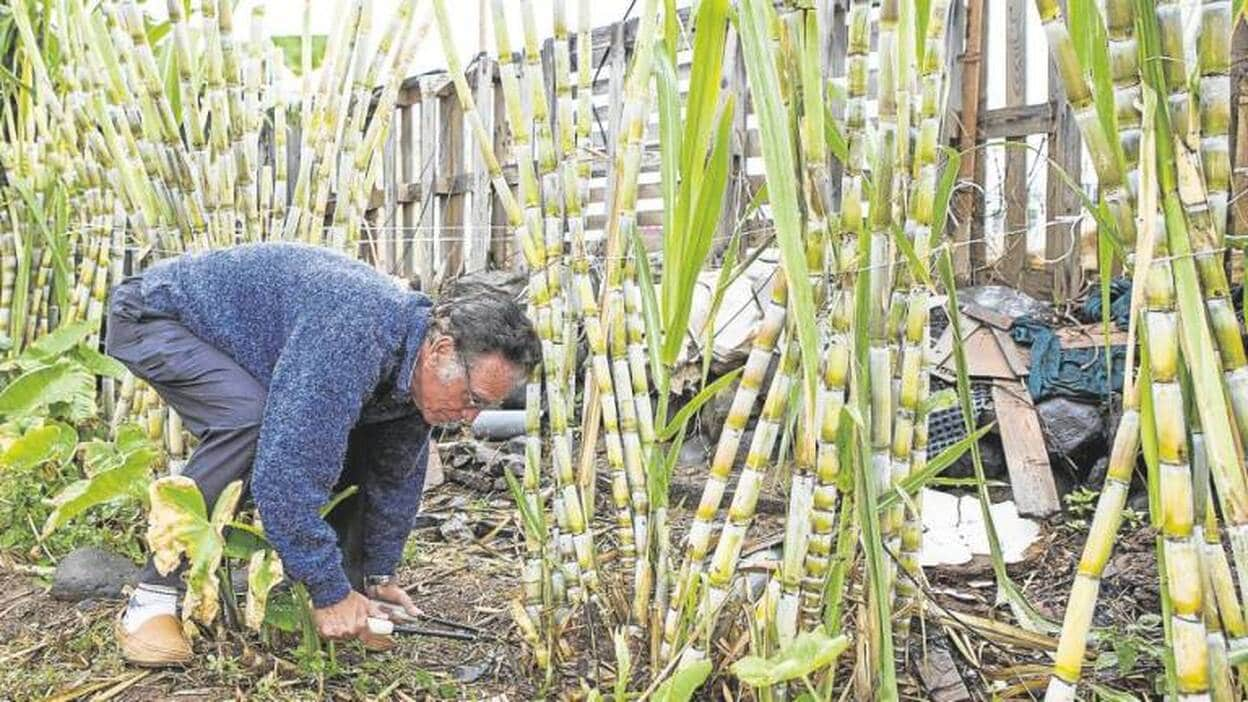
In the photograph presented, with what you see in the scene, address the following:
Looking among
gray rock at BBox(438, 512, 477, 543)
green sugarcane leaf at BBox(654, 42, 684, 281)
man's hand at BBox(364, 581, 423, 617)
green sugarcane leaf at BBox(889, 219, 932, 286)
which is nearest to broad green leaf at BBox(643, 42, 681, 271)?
green sugarcane leaf at BBox(654, 42, 684, 281)

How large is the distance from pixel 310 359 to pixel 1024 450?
200 centimetres

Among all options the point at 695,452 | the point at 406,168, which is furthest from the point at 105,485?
the point at 406,168

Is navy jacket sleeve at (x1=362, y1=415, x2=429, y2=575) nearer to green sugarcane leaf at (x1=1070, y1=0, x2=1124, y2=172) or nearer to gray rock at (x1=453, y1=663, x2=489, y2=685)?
gray rock at (x1=453, y1=663, x2=489, y2=685)

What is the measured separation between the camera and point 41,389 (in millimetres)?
2469

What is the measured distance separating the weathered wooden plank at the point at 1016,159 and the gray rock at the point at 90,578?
8.82ft

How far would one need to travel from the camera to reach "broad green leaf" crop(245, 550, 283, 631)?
160 cm

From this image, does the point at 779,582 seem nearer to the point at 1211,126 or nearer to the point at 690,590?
the point at 690,590

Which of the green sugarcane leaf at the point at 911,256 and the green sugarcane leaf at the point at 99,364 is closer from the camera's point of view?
the green sugarcane leaf at the point at 911,256

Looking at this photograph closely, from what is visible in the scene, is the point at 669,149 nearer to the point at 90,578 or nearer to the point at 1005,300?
the point at 90,578

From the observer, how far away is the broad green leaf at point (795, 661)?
106 cm

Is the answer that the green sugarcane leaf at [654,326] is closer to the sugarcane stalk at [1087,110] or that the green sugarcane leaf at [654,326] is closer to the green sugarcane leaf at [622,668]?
the green sugarcane leaf at [622,668]

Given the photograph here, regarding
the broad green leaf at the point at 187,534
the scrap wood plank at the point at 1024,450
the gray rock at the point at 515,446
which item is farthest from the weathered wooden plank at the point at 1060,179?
the broad green leaf at the point at 187,534

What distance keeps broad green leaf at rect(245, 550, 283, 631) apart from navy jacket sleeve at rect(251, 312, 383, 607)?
1.0 inches

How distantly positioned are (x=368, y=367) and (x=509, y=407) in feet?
7.76
